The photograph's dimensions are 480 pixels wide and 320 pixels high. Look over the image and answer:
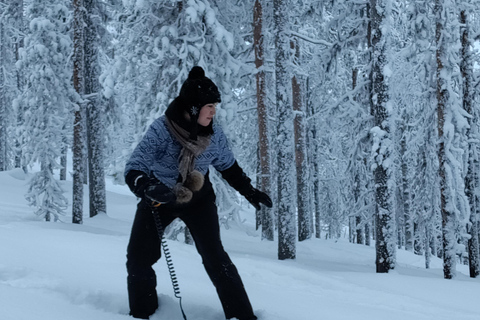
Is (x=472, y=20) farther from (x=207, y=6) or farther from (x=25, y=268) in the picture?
(x=25, y=268)

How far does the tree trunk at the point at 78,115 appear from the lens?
44.8ft

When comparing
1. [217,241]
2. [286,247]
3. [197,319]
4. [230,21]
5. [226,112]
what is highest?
[230,21]

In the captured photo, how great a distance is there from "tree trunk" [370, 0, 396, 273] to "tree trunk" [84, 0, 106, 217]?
34.9 ft

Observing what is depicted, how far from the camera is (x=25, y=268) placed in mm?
4801

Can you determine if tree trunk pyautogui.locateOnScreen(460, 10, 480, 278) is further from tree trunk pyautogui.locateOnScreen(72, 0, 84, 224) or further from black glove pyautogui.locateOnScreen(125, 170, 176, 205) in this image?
black glove pyautogui.locateOnScreen(125, 170, 176, 205)

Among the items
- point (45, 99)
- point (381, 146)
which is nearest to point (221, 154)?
point (381, 146)

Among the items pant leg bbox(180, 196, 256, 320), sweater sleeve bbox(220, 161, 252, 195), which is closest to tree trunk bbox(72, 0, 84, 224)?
sweater sleeve bbox(220, 161, 252, 195)

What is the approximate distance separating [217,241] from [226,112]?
307 inches

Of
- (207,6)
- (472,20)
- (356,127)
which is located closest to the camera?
(207,6)

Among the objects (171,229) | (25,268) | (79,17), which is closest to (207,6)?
(79,17)

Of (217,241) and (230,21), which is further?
(230,21)

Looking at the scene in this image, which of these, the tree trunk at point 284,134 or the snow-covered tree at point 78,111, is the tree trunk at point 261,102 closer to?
the tree trunk at point 284,134

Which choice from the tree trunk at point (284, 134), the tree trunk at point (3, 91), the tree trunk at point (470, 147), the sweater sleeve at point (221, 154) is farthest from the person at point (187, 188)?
the tree trunk at point (3, 91)

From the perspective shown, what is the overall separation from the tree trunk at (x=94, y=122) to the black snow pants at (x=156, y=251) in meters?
13.5
